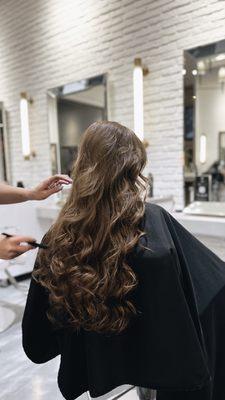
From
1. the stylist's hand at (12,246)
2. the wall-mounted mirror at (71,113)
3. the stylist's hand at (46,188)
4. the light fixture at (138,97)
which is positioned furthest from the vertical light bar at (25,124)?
the stylist's hand at (12,246)

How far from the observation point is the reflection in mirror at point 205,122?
2.32 metres

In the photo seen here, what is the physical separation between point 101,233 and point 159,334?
32 centimetres

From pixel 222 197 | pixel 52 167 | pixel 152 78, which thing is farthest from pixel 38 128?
pixel 222 197

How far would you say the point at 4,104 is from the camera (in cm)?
427

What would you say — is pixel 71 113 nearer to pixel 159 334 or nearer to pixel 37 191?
pixel 37 191

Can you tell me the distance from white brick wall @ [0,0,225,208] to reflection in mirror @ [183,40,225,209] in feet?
0.22

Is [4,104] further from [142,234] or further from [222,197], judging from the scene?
[142,234]

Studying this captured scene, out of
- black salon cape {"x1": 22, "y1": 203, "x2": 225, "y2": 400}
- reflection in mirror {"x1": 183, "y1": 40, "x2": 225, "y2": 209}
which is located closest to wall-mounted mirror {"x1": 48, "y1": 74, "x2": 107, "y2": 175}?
reflection in mirror {"x1": 183, "y1": 40, "x2": 225, "y2": 209}

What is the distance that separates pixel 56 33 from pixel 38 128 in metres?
0.96

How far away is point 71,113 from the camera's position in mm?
3295

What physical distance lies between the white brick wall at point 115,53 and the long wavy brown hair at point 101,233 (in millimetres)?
1699

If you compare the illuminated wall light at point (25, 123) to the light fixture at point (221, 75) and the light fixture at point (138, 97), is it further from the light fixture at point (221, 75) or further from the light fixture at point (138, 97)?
the light fixture at point (221, 75)

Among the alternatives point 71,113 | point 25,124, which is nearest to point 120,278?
point 71,113

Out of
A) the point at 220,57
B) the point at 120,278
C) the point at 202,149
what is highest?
the point at 220,57
